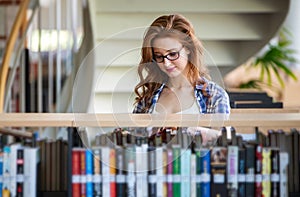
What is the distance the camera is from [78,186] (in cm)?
209

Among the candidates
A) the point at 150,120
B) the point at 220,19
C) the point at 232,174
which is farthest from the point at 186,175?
the point at 220,19

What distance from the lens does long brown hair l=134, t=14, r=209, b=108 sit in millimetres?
1285

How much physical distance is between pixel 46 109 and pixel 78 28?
2.36ft

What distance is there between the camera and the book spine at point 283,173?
209cm

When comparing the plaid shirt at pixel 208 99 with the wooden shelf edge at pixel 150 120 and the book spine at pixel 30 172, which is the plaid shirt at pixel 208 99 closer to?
the wooden shelf edge at pixel 150 120

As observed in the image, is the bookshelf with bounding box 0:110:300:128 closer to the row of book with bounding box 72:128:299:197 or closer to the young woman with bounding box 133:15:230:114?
the young woman with bounding box 133:15:230:114

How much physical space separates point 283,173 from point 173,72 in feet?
3.13

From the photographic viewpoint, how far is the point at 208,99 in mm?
1361

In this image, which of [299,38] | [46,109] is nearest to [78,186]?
[46,109]

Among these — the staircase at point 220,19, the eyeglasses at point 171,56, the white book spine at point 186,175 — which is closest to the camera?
the eyeglasses at point 171,56

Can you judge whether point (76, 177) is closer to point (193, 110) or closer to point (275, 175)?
point (275, 175)

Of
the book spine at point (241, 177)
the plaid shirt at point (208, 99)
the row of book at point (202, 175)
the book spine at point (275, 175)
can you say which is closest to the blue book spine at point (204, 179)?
the row of book at point (202, 175)

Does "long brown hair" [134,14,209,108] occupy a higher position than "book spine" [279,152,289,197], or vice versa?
"long brown hair" [134,14,209,108]

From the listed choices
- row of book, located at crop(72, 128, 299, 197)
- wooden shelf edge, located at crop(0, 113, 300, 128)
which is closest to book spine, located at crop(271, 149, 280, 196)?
row of book, located at crop(72, 128, 299, 197)
